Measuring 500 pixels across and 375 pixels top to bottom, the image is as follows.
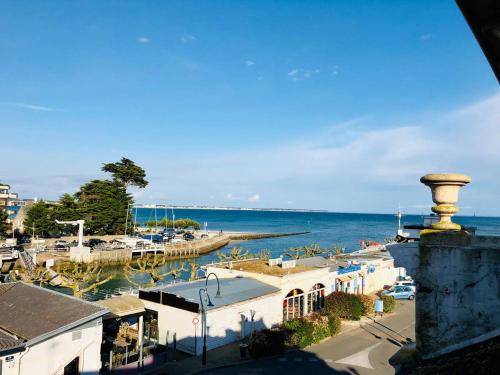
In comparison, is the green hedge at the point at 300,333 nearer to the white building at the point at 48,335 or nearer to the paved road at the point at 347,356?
the paved road at the point at 347,356

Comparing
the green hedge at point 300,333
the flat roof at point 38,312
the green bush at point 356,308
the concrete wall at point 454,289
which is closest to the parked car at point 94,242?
the green bush at point 356,308

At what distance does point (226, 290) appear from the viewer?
2544cm

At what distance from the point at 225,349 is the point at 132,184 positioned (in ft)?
261

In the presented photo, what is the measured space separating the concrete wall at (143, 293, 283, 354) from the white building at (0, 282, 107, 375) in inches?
240

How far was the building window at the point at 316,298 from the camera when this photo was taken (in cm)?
2975

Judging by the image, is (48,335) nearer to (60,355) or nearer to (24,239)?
(60,355)

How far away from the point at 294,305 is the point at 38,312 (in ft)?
56.1

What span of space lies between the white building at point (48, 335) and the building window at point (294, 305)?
1398 centimetres

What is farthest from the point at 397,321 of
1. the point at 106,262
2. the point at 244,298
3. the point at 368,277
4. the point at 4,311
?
the point at 106,262

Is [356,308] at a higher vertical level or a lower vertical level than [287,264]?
lower

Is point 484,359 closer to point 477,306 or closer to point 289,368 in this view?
point 477,306

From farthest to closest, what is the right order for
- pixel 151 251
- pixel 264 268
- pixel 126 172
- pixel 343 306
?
1. pixel 126 172
2. pixel 151 251
3. pixel 264 268
4. pixel 343 306

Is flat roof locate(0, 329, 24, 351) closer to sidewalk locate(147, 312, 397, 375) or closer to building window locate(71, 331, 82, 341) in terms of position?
building window locate(71, 331, 82, 341)

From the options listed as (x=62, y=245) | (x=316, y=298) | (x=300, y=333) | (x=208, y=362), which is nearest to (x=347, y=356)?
(x=300, y=333)
